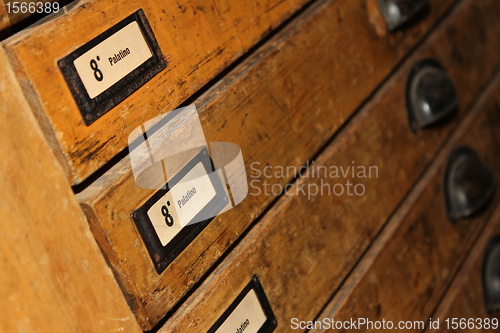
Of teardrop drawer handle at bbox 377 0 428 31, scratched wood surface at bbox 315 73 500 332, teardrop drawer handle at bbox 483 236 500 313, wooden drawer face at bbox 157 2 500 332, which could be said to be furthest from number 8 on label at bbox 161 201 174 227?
teardrop drawer handle at bbox 483 236 500 313

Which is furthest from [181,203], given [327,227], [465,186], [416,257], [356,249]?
[465,186]

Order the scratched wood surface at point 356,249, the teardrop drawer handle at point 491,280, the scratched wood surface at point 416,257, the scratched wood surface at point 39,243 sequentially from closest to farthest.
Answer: the scratched wood surface at point 39,243
the scratched wood surface at point 356,249
the scratched wood surface at point 416,257
the teardrop drawer handle at point 491,280

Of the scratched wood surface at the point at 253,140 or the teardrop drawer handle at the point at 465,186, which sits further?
the teardrop drawer handle at the point at 465,186

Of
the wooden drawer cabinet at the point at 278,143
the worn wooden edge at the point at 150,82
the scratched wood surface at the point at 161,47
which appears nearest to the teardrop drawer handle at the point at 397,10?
the wooden drawer cabinet at the point at 278,143

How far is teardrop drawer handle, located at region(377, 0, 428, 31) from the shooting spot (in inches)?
39.7

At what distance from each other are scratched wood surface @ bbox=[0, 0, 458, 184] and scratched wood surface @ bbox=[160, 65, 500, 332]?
0.72 ft

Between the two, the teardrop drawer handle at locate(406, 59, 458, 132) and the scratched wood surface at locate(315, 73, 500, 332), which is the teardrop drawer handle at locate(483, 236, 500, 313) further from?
the teardrop drawer handle at locate(406, 59, 458, 132)

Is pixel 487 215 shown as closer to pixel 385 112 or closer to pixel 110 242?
pixel 385 112

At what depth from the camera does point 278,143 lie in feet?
2.59

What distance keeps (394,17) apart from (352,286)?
57 centimetres

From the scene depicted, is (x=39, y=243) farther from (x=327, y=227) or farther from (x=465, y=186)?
(x=465, y=186)

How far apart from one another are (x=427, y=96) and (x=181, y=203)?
69cm

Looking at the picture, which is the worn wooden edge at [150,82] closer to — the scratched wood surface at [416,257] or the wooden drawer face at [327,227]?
the wooden drawer face at [327,227]

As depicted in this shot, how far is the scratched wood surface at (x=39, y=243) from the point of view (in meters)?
0.47
